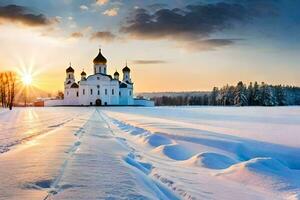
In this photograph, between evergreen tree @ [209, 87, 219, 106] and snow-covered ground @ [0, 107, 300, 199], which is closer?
snow-covered ground @ [0, 107, 300, 199]

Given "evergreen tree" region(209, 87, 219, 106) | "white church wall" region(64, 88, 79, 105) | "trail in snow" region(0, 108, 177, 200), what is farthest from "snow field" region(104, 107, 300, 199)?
"evergreen tree" region(209, 87, 219, 106)

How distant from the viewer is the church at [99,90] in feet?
304

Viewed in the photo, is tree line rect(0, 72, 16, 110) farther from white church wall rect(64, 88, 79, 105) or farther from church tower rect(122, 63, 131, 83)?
church tower rect(122, 63, 131, 83)

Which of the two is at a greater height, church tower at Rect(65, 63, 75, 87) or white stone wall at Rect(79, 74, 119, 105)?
church tower at Rect(65, 63, 75, 87)

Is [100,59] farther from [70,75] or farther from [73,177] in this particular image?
[73,177]

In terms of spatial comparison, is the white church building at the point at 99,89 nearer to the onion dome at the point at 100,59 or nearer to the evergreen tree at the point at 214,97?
the onion dome at the point at 100,59

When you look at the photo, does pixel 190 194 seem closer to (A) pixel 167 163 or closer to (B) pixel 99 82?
(A) pixel 167 163

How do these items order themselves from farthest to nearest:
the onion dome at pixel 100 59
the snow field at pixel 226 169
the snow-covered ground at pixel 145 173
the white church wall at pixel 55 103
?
1. the white church wall at pixel 55 103
2. the onion dome at pixel 100 59
3. the snow field at pixel 226 169
4. the snow-covered ground at pixel 145 173

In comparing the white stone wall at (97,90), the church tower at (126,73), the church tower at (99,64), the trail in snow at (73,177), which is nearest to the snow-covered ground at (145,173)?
the trail in snow at (73,177)

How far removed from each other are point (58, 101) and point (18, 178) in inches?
3827

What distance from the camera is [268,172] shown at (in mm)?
7488

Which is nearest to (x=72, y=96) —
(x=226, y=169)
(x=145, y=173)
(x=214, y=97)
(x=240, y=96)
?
(x=240, y=96)

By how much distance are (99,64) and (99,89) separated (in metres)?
7.92

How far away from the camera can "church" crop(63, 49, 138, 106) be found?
92.6 m
